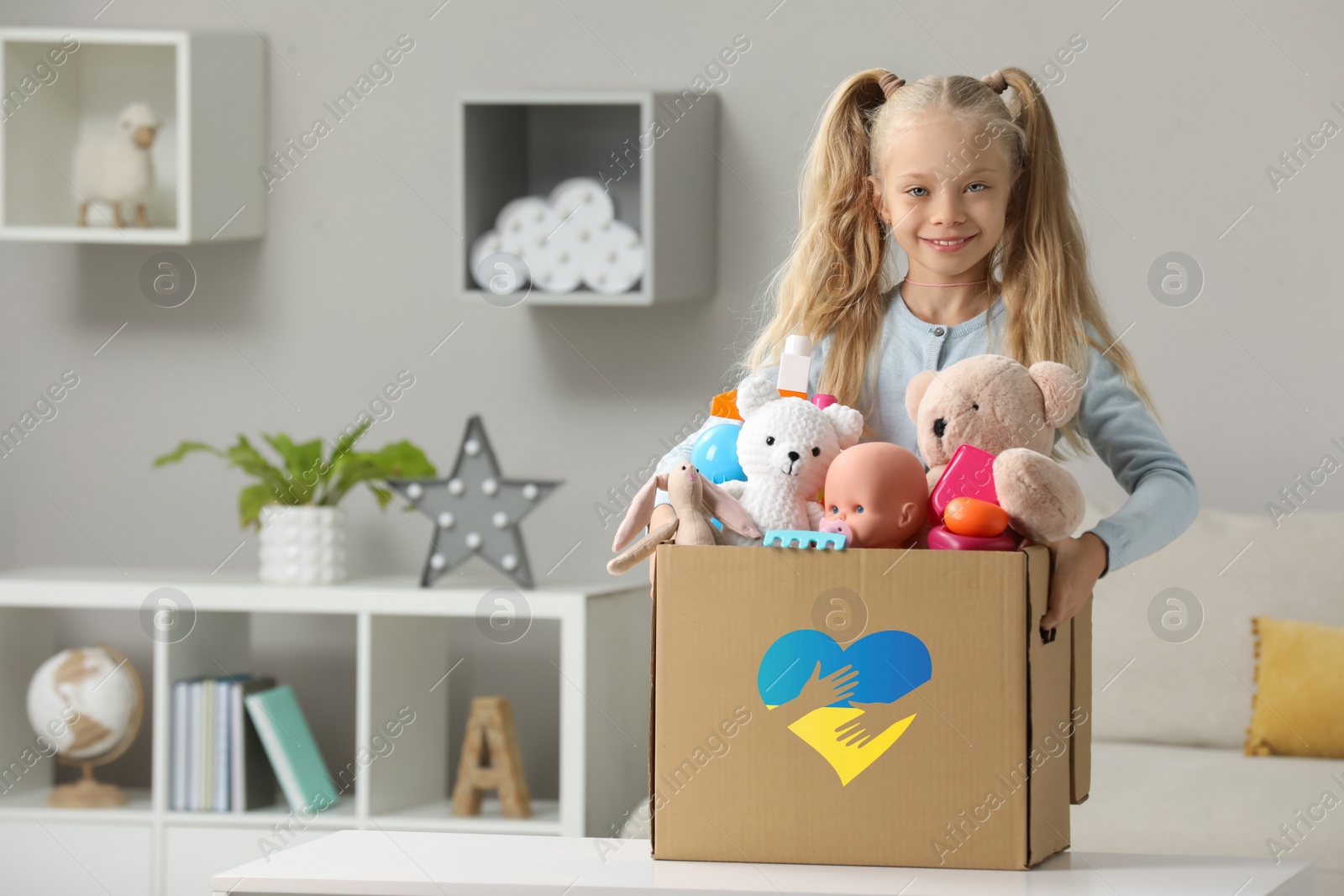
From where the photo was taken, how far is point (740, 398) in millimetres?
1058

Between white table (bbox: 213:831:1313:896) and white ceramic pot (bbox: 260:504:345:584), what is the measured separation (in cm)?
138

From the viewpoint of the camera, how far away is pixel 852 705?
3.08 feet

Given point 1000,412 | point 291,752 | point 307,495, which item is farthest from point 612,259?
point 1000,412

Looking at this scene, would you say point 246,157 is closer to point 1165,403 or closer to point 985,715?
point 1165,403

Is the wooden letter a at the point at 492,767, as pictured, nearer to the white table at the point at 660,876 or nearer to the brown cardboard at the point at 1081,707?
the white table at the point at 660,876

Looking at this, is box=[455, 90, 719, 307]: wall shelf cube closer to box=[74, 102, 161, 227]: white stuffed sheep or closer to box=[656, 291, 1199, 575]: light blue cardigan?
box=[74, 102, 161, 227]: white stuffed sheep

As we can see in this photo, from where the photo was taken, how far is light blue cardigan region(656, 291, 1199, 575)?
41.7 inches

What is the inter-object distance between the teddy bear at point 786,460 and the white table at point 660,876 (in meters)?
0.23

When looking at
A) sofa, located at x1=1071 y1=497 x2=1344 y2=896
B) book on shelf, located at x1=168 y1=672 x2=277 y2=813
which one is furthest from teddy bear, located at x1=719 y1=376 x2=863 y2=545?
book on shelf, located at x1=168 y1=672 x2=277 y2=813

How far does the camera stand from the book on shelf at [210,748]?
7.79 ft

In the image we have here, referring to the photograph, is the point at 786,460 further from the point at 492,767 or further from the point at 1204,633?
the point at 492,767

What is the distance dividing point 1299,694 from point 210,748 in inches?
69.3

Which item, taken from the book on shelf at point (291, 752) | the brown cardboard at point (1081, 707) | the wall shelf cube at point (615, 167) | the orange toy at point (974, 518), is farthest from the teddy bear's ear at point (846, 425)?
the book on shelf at point (291, 752)

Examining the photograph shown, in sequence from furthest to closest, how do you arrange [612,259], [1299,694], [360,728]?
[612,259] → [360,728] → [1299,694]
